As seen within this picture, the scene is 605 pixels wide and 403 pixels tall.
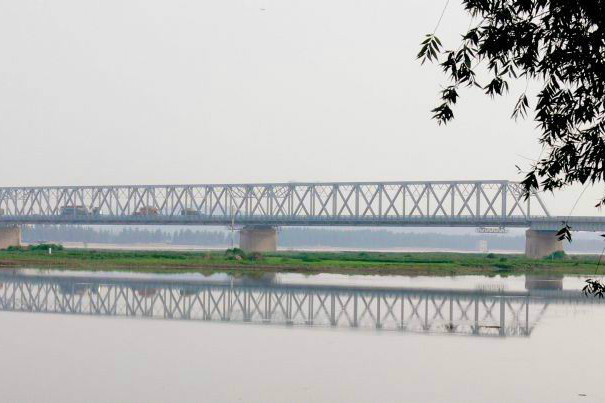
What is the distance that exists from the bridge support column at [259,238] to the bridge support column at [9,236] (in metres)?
45.2

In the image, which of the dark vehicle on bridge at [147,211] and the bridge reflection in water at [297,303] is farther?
the dark vehicle on bridge at [147,211]

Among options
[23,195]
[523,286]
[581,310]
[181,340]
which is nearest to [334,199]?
[23,195]

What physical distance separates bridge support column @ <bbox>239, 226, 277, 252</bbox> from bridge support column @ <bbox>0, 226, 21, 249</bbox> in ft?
148

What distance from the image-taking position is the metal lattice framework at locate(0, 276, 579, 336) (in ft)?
113

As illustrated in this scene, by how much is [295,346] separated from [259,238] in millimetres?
116139

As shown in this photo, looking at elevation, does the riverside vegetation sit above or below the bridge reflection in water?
above

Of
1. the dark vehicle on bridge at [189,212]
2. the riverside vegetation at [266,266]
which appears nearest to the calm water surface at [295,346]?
the riverside vegetation at [266,266]

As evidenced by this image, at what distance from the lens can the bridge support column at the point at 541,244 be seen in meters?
120

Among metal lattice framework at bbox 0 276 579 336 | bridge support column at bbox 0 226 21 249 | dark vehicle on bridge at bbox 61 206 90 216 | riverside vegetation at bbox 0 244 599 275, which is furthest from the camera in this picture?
dark vehicle on bridge at bbox 61 206 90 216

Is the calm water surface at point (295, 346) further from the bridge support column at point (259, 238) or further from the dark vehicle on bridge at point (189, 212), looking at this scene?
the dark vehicle on bridge at point (189, 212)

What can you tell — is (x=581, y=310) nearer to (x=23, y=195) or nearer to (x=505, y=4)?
(x=505, y=4)

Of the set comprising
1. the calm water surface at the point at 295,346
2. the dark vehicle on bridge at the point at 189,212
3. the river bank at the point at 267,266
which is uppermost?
the dark vehicle on bridge at the point at 189,212

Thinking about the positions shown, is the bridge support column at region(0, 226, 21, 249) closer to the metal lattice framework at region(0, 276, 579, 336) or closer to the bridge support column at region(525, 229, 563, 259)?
the bridge support column at region(525, 229, 563, 259)

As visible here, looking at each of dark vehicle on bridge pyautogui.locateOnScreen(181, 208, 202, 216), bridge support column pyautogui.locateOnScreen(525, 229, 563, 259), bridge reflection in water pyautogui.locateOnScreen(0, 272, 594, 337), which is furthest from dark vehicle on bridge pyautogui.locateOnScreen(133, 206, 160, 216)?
bridge reflection in water pyautogui.locateOnScreen(0, 272, 594, 337)
